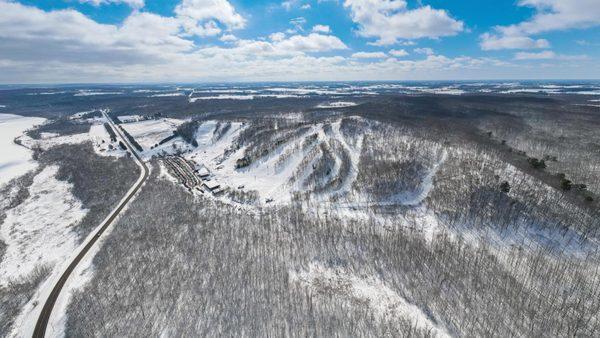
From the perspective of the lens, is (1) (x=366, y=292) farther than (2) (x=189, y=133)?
No

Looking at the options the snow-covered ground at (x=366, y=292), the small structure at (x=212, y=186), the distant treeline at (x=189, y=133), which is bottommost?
the snow-covered ground at (x=366, y=292)

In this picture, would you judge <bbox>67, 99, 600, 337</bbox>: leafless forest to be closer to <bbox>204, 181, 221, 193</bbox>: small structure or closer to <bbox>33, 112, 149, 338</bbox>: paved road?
<bbox>33, 112, 149, 338</bbox>: paved road

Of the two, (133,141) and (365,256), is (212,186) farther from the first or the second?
(133,141)

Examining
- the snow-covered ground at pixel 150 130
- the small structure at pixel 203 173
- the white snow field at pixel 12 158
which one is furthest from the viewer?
the snow-covered ground at pixel 150 130

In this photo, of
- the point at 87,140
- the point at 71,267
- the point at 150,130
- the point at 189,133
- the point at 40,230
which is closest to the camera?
the point at 71,267

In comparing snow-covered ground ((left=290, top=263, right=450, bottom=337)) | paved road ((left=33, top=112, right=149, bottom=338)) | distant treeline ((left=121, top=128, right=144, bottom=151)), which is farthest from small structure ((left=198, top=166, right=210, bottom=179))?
snow-covered ground ((left=290, top=263, right=450, bottom=337))

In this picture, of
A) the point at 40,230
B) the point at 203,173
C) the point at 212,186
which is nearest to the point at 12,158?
the point at 40,230

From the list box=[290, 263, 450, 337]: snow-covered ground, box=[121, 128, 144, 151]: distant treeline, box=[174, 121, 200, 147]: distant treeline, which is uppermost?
box=[174, 121, 200, 147]: distant treeline

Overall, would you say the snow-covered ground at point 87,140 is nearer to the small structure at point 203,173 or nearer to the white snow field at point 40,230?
the white snow field at point 40,230

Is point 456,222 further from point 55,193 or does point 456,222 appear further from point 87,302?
point 55,193

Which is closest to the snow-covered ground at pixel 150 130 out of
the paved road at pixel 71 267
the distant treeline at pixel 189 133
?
the distant treeline at pixel 189 133
